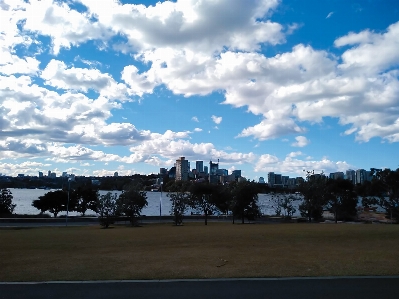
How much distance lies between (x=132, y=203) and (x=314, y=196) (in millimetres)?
25110

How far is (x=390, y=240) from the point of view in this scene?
835 inches

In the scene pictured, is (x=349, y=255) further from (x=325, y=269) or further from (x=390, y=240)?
(x=390, y=240)

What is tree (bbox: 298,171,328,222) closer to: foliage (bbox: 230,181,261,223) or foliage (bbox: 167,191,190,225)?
foliage (bbox: 230,181,261,223)

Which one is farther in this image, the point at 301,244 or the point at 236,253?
the point at 301,244

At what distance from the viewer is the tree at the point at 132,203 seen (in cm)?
4728

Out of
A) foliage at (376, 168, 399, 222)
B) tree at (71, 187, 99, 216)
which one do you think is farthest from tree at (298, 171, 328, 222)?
tree at (71, 187, 99, 216)

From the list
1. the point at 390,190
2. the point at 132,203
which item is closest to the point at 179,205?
the point at 132,203

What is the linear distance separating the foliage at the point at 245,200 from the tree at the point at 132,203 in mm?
11306

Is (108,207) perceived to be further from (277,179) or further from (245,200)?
(277,179)

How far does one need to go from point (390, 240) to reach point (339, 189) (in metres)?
40.4

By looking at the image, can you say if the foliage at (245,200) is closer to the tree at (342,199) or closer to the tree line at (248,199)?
the tree line at (248,199)

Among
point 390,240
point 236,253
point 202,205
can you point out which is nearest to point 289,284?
point 236,253

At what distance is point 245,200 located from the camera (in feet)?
170

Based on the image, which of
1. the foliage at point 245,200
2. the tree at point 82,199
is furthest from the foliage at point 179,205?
the tree at point 82,199
